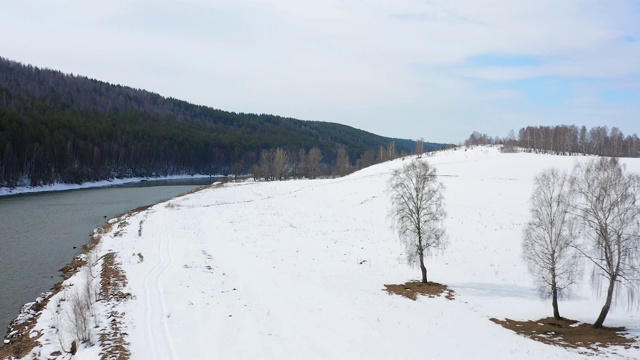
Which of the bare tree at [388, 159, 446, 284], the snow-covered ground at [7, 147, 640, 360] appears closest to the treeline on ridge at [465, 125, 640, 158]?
the snow-covered ground at [7, 147, 640, 360]

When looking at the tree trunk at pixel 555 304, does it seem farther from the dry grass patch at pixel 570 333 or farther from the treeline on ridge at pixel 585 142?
the treeline on ridge at pixel 585 142

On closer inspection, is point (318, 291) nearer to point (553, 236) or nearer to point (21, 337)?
point (553, 236)

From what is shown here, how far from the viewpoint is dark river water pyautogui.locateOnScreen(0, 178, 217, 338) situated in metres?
22.3

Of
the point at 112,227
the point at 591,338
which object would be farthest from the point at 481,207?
the point at 112,227

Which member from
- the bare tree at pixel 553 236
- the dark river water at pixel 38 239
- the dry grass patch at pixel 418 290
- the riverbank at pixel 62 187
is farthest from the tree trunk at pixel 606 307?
the riverbank at pixel 62 187

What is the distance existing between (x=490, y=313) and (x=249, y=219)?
31177 mm

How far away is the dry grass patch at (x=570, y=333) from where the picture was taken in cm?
1636

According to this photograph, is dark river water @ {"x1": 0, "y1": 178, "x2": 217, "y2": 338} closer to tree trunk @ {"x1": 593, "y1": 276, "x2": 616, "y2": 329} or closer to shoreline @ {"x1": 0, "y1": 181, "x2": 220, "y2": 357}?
shoreline @ {"x1": 0, "y1": 181, "x2": 220, "y2": 357}

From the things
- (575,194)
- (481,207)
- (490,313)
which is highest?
(575,194)

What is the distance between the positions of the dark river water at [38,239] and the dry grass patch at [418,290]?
1889cm

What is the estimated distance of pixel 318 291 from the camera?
22547mm

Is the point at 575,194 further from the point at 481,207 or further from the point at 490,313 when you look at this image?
the point at 481,207

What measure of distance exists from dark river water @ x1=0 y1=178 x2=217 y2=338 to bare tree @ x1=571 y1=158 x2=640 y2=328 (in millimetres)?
25752

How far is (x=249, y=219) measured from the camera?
1854 inches
